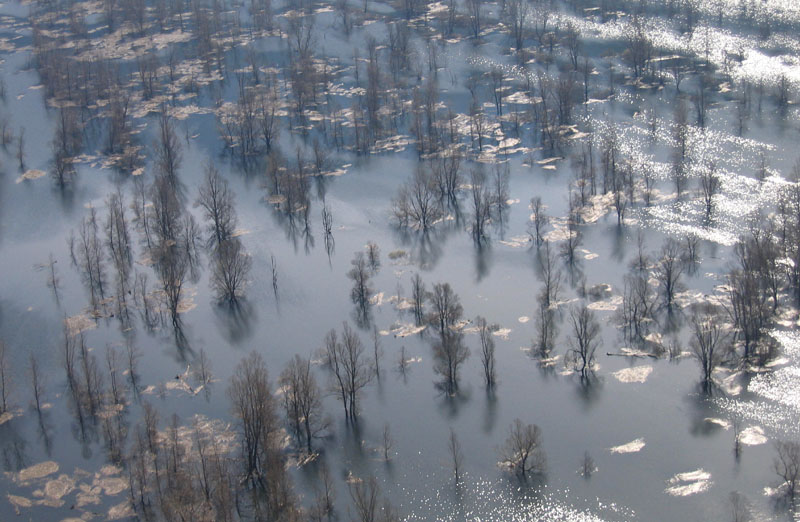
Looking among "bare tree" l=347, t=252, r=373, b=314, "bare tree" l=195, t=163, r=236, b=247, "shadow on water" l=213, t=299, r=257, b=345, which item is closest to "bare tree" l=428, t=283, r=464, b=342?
"bare tree" l=347, t=252, r=373, b=314

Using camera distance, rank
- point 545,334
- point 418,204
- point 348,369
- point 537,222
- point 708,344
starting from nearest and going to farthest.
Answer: point 708,344 < point 348,369 < point 545,334 < point 537,222 < point 418,204

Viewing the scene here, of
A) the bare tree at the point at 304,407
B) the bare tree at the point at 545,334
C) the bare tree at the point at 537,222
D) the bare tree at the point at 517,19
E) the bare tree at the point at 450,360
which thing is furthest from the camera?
the bare tree at the point at 517,19

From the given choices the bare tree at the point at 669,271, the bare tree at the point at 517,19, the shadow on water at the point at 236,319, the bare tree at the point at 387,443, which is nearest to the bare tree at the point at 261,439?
the bare tree at the point at 387,443

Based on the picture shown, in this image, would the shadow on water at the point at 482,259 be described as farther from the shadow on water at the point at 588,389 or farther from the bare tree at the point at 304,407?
the bare tree at the point at 304,407

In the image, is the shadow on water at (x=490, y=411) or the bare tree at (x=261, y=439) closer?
the bare tree at (x=261, y=439)

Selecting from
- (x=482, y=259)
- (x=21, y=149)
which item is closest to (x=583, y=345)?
(x=482, y=259)

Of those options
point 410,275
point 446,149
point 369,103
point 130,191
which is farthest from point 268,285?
point 369,103

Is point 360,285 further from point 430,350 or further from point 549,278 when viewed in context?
point 549,278
